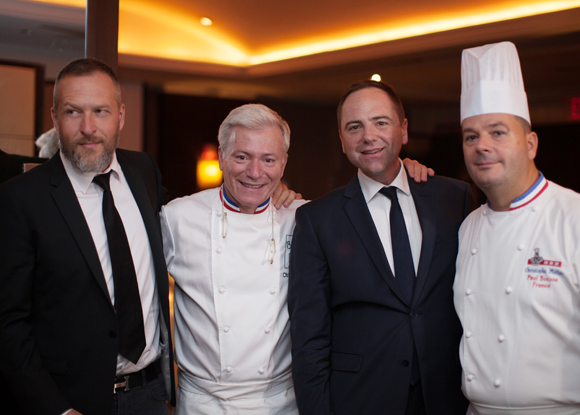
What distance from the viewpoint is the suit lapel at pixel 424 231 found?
1604 mm

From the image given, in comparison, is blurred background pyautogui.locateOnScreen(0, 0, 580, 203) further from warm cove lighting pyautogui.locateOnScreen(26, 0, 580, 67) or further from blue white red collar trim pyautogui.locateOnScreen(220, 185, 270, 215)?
blue white red collar trim pyautogui.locateOnScreen(220, 185, 270, 215)

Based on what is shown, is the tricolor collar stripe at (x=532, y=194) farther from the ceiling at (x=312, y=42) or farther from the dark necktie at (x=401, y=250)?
the ceiling at (x=312, y=42)

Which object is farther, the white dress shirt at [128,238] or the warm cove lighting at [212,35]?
the warm cove lighting at [212,35]

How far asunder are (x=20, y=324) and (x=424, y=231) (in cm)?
124

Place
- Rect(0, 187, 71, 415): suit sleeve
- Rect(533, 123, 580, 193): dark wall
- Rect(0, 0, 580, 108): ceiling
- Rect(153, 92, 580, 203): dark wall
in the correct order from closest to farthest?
Rect(0, 187, 71, 415): suit sleeve → Rect(0, 0, 580, 108): ceiling → Rect(533, 123, 580, 193): dark wall → Rect(153, 92, 580, 203): dark wall

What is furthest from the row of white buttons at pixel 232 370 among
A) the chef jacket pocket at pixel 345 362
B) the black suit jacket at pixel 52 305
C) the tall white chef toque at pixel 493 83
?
the tall white chef toque at pixel 493 83

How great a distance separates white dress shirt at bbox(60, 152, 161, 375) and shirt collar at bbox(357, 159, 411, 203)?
0.77m

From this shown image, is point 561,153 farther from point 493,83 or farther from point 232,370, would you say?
point 232,370

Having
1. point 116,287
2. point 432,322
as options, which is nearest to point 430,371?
point 432,322

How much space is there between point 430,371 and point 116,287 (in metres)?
1.00

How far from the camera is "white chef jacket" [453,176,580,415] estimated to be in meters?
1.32

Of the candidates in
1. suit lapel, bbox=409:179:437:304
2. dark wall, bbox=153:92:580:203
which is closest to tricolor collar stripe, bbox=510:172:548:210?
suit lapel, bbox=409:179:437:304

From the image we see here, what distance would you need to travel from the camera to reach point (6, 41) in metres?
2.50

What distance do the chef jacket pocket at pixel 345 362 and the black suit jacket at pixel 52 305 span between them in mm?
692
